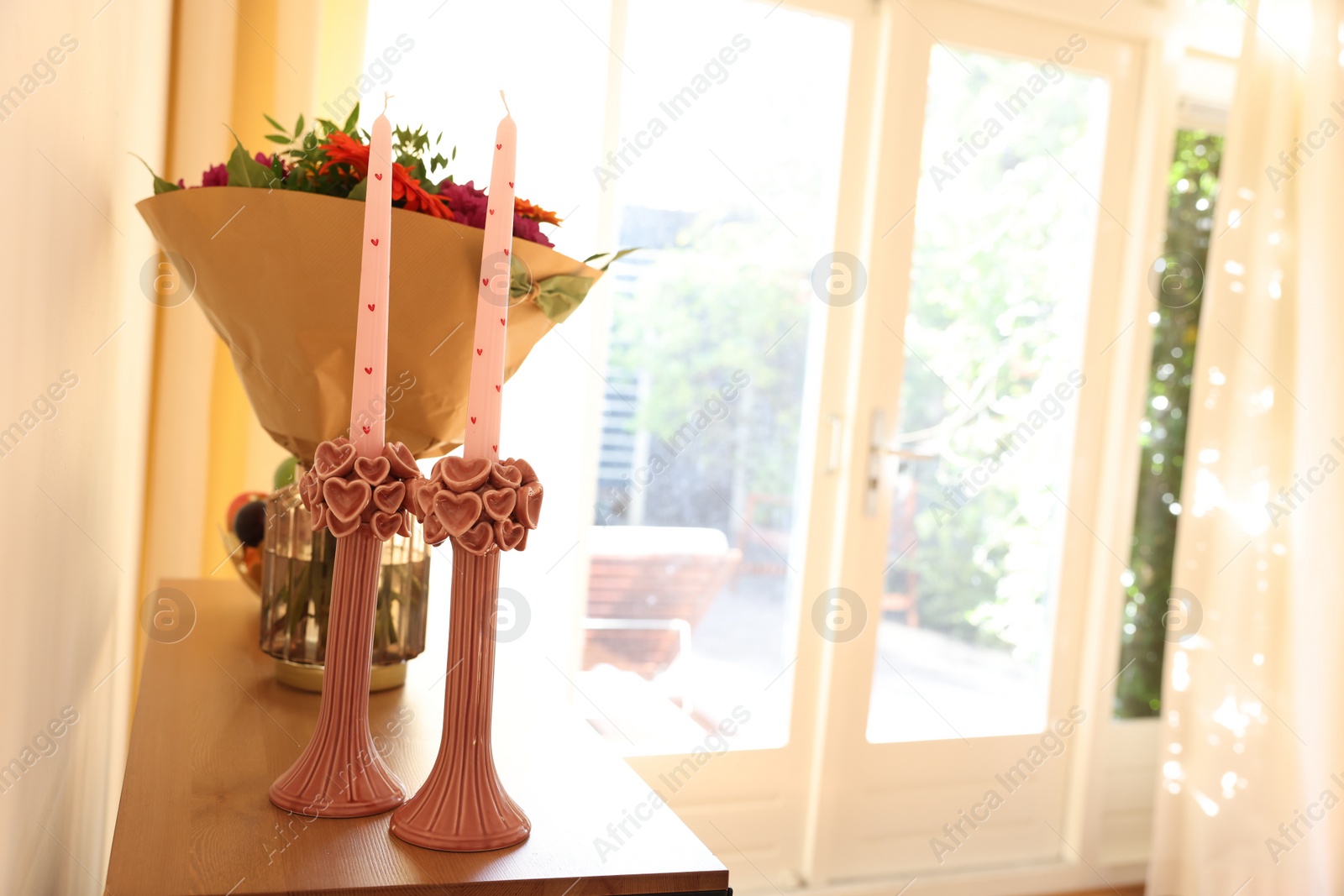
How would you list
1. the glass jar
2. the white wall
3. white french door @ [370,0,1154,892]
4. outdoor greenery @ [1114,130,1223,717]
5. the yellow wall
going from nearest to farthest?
the white wall, the glass jar, the yellow wall, white french door @ [370,0,1154,892], outdoor greenery @ [1114,130,1223,717]

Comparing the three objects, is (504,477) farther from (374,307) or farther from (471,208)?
(471,208)

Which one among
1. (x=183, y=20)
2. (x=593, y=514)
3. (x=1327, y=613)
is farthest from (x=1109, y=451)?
(x=183, y=20)

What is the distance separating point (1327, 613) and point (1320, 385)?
0.53 metres

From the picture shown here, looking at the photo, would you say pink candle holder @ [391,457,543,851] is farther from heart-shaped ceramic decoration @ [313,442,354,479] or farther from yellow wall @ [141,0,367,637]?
yellow wall @ [141,0,367,637]

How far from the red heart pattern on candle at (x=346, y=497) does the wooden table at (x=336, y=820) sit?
0.58 ft

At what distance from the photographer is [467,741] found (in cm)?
57

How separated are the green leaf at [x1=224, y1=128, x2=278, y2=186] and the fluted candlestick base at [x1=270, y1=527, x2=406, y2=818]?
319mm

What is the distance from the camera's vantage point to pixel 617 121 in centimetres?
215

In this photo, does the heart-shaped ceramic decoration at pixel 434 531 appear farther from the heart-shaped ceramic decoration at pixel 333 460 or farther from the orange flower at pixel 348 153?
the orange flower at pixel 348 153

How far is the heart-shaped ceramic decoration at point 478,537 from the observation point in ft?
1.79

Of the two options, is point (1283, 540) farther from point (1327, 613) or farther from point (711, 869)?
point (711, 869)

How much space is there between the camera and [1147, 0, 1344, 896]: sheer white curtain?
2348 mm

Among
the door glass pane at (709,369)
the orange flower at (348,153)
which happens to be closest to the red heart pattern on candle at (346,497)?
the orange flower at (348,153)

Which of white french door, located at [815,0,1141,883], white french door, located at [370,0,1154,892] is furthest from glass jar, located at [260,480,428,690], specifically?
white french door, located at [815,0,1141,883]
